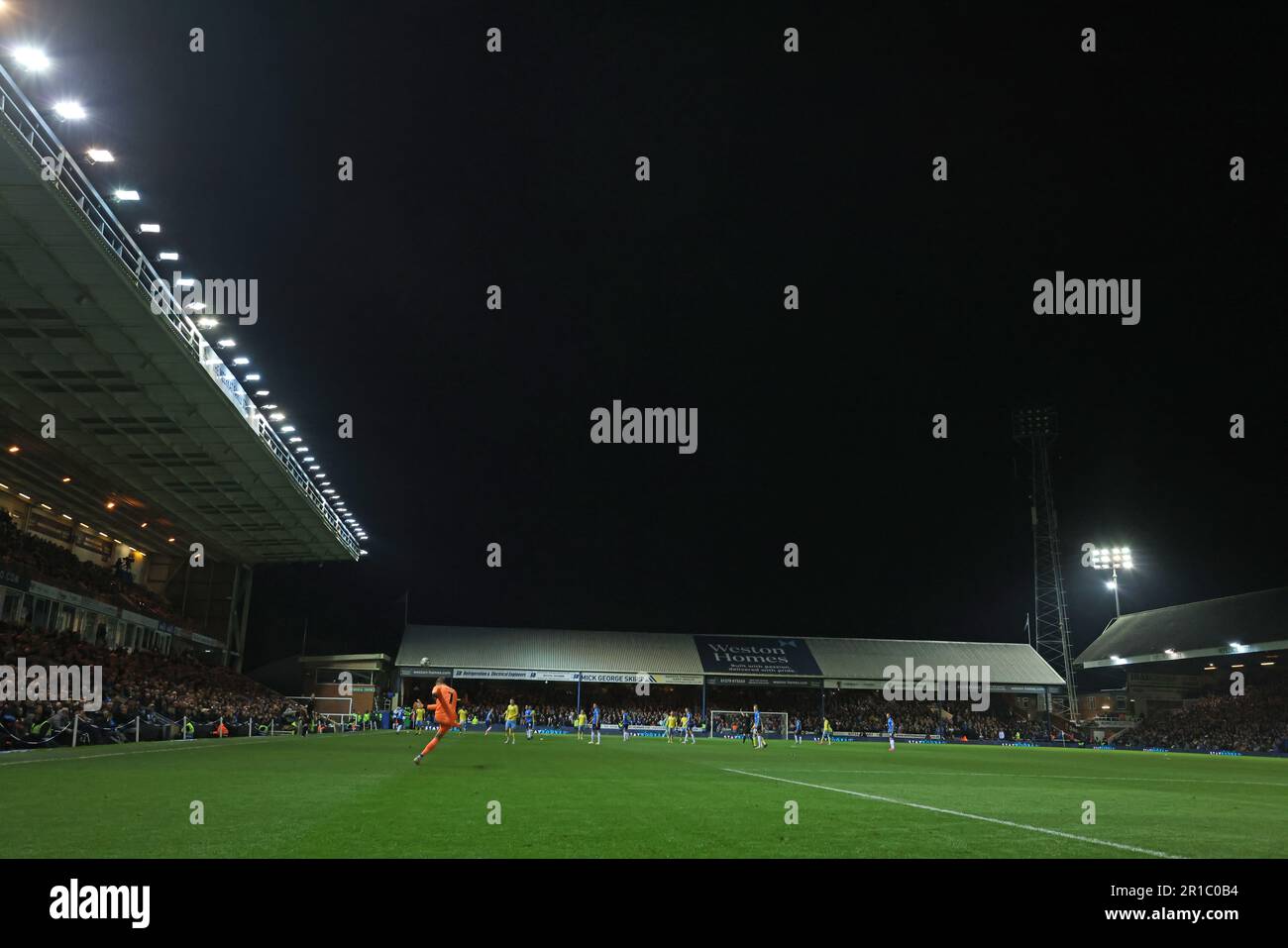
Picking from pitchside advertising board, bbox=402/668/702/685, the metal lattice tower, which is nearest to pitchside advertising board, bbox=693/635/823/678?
pitchside advertising board, bbox=402/668/702/685

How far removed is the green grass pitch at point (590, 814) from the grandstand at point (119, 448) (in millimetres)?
13671

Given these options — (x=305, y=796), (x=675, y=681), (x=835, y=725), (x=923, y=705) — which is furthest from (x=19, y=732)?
(x=923, y=705)

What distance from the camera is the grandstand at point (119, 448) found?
21.6 m

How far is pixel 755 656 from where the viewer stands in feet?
215

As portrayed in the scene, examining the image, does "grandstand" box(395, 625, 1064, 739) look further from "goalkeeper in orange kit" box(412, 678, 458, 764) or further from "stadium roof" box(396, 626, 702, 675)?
"goalkeeper in orange kit" box(412, 678, 458, 764)

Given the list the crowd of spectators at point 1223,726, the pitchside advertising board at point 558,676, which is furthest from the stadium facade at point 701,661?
the crowd of spectators at point 1223,726

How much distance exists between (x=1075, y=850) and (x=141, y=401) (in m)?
35.3

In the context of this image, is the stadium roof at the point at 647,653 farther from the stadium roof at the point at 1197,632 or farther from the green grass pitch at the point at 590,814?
the green grass pitch at the point at 590,814

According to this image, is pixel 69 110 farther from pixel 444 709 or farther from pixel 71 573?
pixel 71 573

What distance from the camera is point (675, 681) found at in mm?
60875

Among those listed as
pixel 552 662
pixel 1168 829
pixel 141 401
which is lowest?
pixel 552 662

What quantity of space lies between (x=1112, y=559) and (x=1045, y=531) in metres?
7.30
